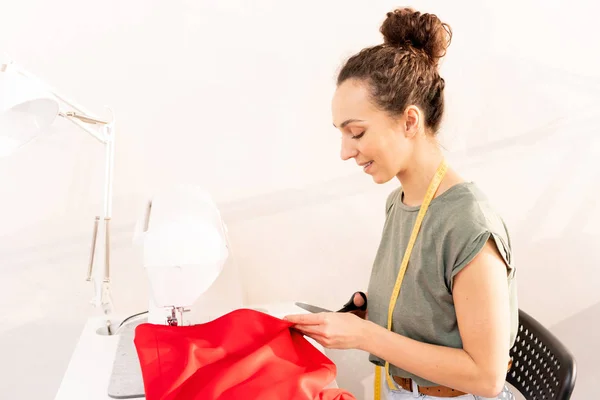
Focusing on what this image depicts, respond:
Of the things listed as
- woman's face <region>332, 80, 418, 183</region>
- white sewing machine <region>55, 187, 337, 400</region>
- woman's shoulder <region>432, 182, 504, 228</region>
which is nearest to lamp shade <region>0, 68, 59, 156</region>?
white sewing machine <region>55, 187, 337, 400</region>

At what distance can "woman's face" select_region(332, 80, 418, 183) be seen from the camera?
1.26 meters

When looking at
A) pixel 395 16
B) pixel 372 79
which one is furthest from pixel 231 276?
pixel 395 16

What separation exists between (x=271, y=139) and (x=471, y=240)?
0.93 meters

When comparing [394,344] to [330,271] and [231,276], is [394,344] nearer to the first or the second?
[231,276]

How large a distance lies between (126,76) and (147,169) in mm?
300

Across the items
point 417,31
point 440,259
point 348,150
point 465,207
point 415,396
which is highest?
point 417,31

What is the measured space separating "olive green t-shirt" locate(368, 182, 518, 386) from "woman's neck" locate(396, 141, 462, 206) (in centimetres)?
3

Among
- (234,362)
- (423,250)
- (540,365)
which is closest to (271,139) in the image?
(423,250)

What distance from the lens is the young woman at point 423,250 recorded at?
3.81ft

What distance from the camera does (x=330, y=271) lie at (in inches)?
80.7

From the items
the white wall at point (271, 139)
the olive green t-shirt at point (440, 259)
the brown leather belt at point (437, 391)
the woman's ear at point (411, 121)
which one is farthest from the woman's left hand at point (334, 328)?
the white wall at point (271, 139)

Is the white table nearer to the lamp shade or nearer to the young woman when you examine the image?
the young woman

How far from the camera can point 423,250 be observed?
1280 mm

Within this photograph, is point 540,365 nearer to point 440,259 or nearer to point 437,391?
point 437,391
